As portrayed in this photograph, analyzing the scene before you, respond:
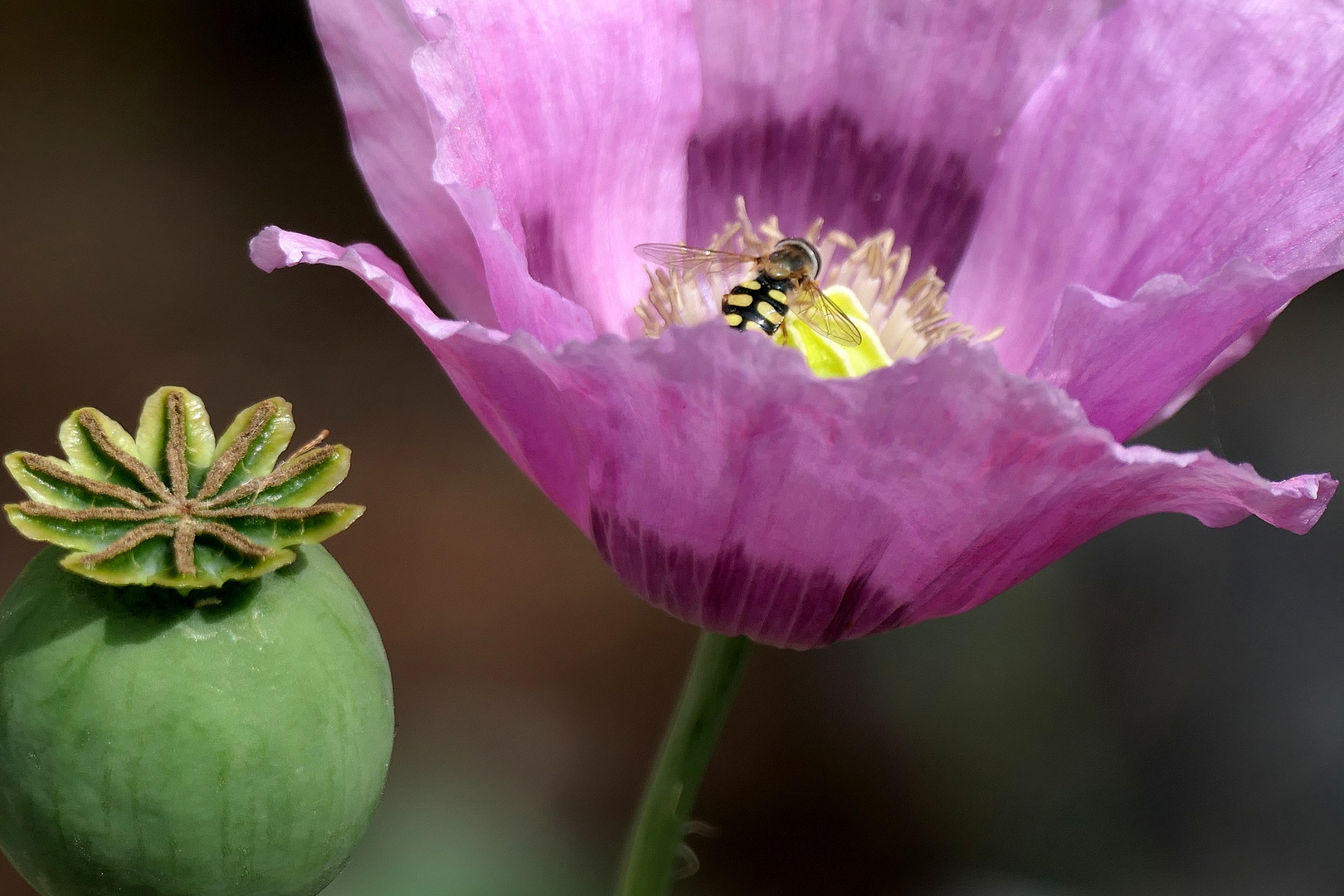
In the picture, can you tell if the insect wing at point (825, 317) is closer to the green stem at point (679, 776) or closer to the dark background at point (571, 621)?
the green stem at point (679, 776)

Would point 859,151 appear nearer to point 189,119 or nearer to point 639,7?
point 639,7

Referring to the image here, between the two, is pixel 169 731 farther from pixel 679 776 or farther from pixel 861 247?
pixel 861 247

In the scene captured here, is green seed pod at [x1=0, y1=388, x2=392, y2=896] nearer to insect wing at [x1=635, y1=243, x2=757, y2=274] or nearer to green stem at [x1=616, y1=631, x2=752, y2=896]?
green stem at [x1=616, y1=631, x2=752, y2=896]

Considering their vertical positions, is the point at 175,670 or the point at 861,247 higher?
the point at 861,247

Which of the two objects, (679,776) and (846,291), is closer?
(679,776)

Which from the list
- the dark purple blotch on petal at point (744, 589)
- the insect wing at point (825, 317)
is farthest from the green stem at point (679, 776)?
the insect wing at point (825, 317)

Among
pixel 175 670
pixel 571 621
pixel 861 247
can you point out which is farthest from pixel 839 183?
pixel 571 621

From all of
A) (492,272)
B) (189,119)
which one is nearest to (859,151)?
(492,272)

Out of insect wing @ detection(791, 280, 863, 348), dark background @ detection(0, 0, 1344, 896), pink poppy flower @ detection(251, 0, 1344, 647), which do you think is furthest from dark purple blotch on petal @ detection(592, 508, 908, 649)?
dark background @ detection(0, 0, 1344, 896)
